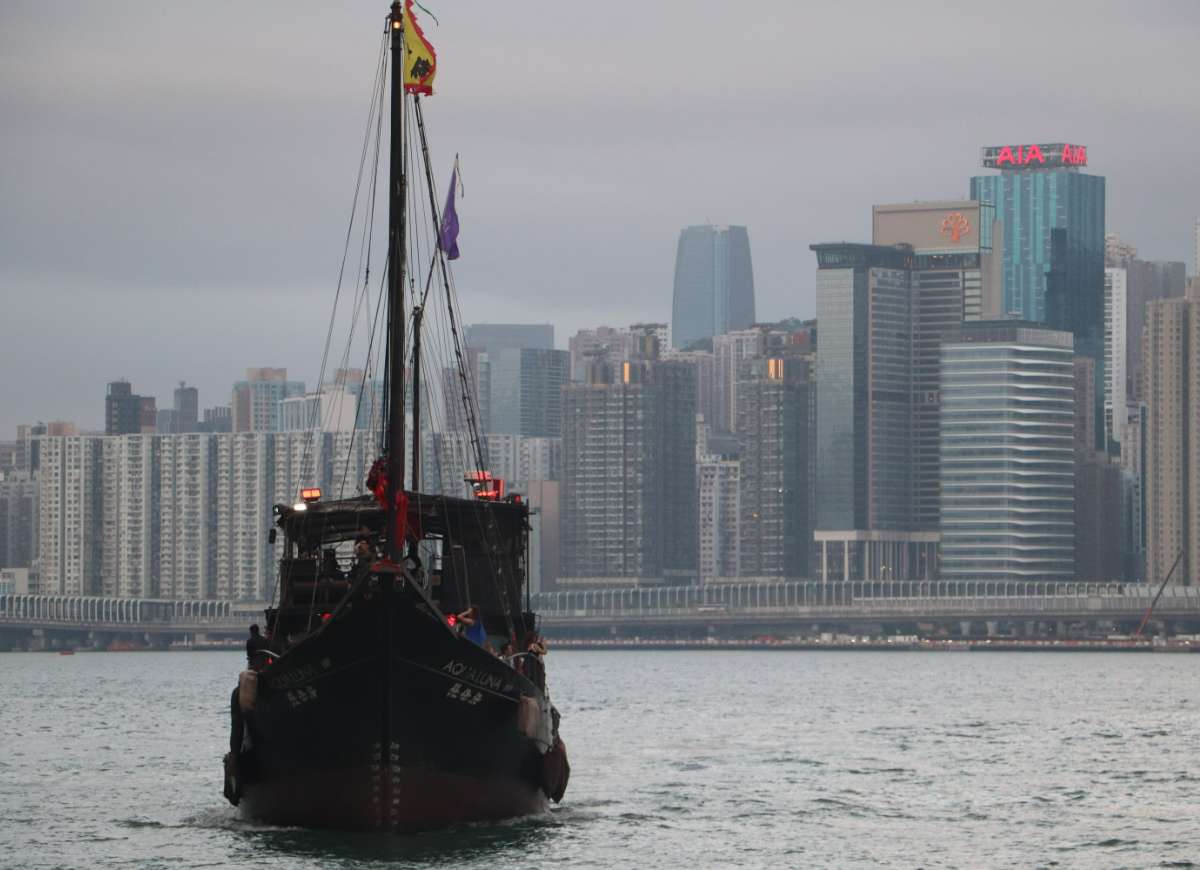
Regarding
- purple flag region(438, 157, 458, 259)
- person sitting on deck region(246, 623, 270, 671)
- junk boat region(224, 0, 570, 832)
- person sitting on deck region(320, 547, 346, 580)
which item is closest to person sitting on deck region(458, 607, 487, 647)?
junk boat region(224, 0, 570, 832)

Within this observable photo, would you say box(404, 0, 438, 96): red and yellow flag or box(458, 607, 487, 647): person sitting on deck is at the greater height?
box(404, 0, 438, 96): red and yellow flag

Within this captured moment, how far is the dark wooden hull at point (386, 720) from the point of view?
175 feet

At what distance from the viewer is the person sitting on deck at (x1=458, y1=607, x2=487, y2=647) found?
2189 inches

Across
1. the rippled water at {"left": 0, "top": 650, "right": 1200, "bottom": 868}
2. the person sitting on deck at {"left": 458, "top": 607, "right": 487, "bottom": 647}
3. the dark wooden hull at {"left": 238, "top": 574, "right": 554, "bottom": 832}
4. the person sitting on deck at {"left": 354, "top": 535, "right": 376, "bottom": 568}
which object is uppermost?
the person sitting on deck at {"left": 354, "top": 535, "right": 376, "bottom": 568}

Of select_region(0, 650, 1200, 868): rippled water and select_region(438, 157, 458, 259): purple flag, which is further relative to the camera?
select_region(438, 157, 458, 259): purple flag

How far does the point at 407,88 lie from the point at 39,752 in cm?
4152

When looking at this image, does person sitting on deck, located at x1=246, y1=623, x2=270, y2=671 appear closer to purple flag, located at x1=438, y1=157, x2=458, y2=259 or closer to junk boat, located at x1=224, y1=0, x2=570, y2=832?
junk boat, located at x1=224, y1=0, x2=570, y2=832

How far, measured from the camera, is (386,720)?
5350cm

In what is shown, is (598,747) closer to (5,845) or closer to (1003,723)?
(1003,723)

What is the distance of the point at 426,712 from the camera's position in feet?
177

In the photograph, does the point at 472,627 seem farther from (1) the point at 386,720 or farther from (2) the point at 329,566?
(2) the point at 329,566

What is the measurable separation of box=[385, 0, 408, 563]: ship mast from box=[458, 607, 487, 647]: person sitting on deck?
2.31 m

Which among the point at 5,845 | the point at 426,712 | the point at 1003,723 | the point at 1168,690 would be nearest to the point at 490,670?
the point at 426,712

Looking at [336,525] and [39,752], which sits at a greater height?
[336,525]
